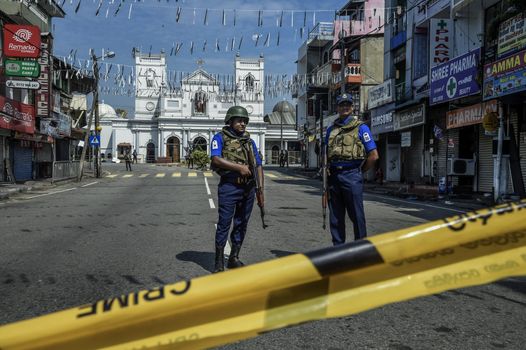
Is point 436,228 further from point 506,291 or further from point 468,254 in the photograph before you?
point 506,291

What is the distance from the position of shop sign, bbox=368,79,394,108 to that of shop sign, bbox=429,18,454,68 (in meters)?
4.93

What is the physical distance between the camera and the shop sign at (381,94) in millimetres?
25517

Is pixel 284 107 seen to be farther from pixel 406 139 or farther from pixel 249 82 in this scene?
pixel 406 139

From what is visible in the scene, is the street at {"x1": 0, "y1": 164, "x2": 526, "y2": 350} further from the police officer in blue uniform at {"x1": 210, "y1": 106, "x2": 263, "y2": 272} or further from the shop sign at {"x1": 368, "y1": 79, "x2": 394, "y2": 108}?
the shop sign at {"x1": 368, "y1": 79, "x2": 394, "y2": 108}

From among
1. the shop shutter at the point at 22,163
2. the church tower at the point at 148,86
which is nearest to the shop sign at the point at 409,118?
the shop shutter at the point at 22,163

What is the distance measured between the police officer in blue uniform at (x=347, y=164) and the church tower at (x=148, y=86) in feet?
175

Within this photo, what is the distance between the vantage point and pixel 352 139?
16.6ft

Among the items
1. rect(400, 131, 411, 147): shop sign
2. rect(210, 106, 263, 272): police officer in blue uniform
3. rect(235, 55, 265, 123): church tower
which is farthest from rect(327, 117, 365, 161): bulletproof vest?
rect(235, 55, 265, 123): church tower

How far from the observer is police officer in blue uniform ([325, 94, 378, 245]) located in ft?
16.4

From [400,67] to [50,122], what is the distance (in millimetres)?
20180

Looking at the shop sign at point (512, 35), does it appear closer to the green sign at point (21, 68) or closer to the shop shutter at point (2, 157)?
the green sign at point (21, 68)

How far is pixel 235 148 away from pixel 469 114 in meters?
14.2

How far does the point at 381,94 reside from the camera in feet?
88.3

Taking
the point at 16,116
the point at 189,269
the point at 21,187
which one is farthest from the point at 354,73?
the point at 189,269
